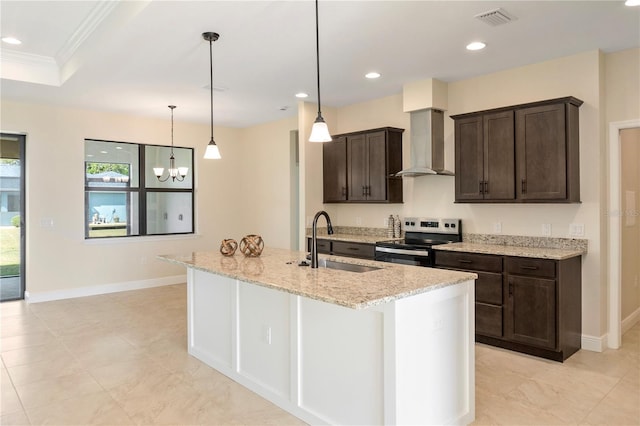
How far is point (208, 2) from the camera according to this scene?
9.68ft

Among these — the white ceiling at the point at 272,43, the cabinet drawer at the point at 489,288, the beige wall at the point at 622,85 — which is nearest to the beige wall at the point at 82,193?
the white ceiling at the point at 272,43

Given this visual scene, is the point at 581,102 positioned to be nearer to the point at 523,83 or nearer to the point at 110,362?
the point at 523,83

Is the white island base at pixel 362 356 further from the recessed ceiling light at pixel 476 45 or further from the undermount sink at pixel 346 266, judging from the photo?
the recessed ceiling light at pixel 476 45

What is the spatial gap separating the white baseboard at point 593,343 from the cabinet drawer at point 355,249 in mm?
2164

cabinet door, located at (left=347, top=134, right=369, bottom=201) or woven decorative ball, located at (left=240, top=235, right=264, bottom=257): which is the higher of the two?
cabinet door, located at (left=347, top=134, right=369, bottom=201)

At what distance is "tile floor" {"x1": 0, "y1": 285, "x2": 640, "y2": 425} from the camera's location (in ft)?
8.91

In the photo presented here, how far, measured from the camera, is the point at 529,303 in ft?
12.3

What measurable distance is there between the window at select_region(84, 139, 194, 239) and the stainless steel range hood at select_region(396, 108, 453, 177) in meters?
4.03

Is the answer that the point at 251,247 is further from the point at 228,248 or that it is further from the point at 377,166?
the point at 377,166

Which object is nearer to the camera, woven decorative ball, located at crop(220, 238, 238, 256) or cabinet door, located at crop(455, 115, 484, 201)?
woven decorative ball, located at crop(220, 238, 238, 256)

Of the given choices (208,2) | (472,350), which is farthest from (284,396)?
(208,2)

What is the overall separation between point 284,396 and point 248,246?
1.26 metres

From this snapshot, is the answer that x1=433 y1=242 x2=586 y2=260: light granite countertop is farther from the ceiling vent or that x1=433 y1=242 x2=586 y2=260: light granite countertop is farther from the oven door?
the ceiling vent

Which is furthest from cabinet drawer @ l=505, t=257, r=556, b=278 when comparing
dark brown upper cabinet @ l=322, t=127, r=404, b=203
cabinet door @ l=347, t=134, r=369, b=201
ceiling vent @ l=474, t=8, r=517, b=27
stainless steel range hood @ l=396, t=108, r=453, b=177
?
cabinet door @ l=347, t=134, r=369, b=201
